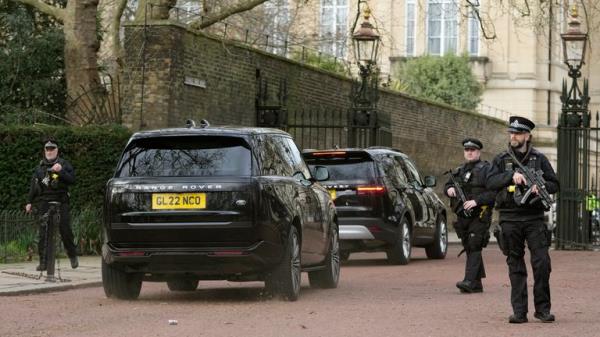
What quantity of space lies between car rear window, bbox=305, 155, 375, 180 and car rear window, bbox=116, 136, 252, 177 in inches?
295

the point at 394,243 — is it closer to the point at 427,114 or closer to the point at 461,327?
the point at 461,327

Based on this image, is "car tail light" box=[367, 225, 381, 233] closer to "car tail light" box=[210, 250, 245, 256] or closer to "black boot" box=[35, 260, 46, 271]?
"black boot" box=[35, 260, 46, 271]

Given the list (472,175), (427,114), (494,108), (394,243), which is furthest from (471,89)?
(472,175)

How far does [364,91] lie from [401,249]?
892 centimetres

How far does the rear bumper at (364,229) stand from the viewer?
22422 millimetres

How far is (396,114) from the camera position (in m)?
39.2

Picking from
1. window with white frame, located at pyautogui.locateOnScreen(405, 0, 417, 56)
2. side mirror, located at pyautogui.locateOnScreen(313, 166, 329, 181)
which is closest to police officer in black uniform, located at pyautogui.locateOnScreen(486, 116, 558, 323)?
side mirror, located at pyautogui.locateOnScreen(313, 166, 329, 181)

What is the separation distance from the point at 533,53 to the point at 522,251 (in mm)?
54181

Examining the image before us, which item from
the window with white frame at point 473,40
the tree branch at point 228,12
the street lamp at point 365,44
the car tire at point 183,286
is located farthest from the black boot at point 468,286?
the window with white frame at point 473,40

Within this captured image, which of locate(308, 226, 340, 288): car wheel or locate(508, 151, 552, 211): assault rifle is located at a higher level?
locate(508, 151, 552, 211): assault rifle

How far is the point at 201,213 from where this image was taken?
1459 cm

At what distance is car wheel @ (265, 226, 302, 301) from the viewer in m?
14.9

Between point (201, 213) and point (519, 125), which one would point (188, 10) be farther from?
point (519, 125)

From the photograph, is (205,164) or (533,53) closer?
(205,164)
